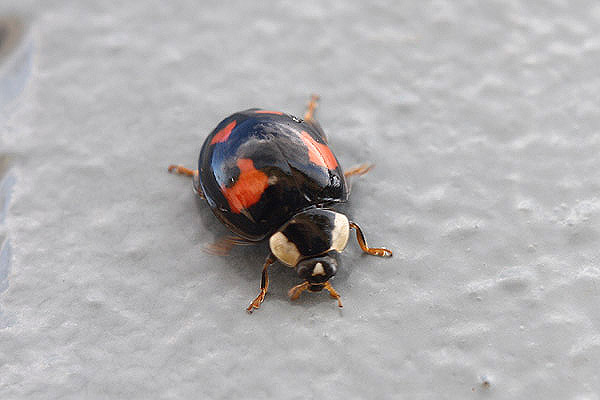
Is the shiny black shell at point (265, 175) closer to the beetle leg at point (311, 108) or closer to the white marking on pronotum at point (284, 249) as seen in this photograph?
the white marking on pronotum at point (284, 249)

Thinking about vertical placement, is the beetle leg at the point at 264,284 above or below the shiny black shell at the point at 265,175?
below

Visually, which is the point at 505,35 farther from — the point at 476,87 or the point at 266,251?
the point at 266,251

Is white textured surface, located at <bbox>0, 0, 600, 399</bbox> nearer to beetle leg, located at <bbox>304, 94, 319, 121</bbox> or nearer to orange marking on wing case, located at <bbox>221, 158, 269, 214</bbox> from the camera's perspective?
beetle leg, located at <bbox>304, 94, 319, 121</bbox>

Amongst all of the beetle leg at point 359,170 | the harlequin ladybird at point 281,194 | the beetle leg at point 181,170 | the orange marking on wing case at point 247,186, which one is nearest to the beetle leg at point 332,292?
the harlequin ladybird at point 281,194

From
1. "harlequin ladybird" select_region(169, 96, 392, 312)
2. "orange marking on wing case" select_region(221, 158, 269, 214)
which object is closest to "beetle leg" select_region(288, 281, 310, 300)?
"harlequin ladybird" select_region(169, 96, 392, 312)

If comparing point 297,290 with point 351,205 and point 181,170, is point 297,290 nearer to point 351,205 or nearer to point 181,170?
point 351,205

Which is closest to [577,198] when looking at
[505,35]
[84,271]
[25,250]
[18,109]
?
[505,35]
